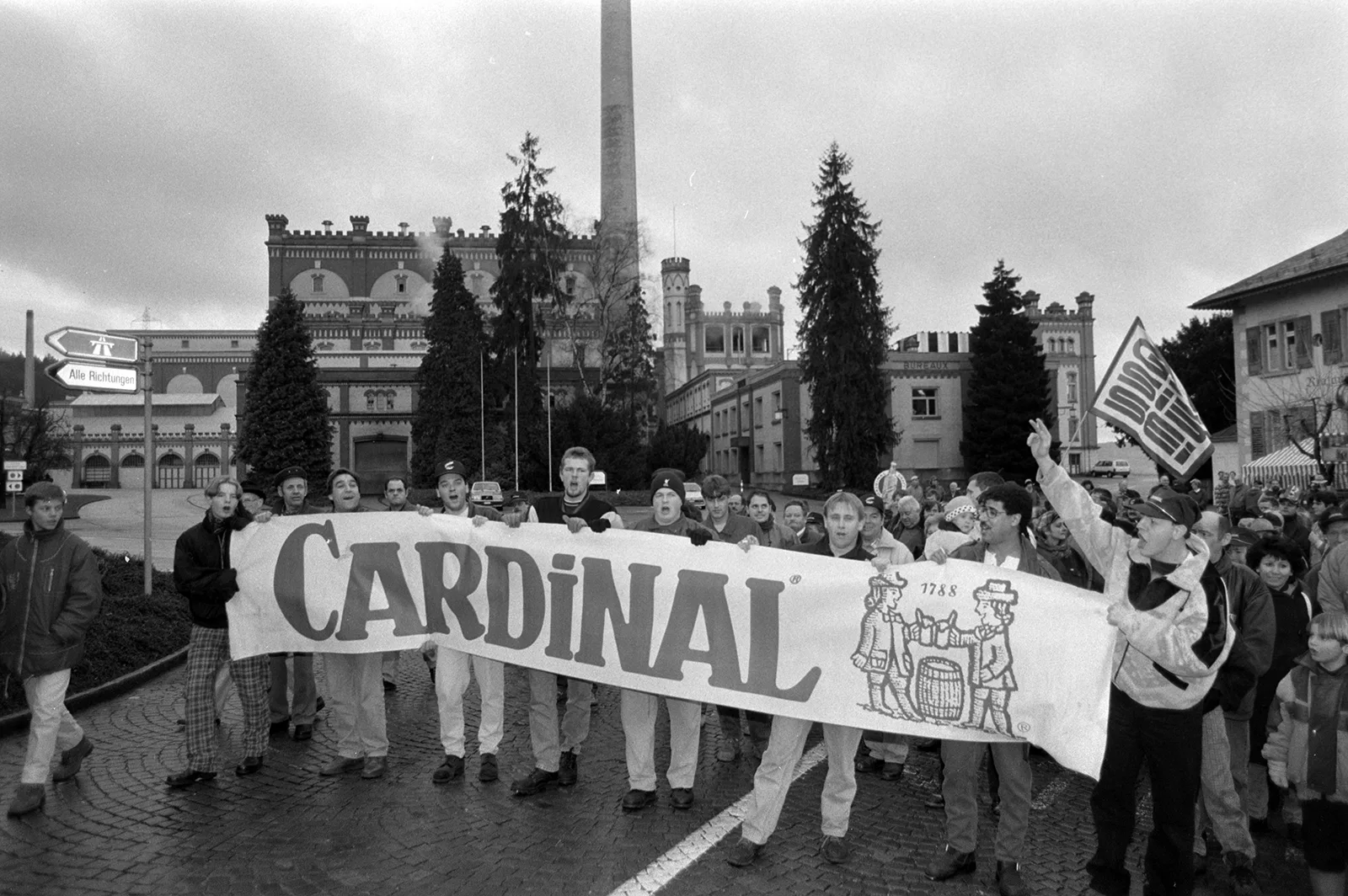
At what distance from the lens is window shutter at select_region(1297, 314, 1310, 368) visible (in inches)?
1291

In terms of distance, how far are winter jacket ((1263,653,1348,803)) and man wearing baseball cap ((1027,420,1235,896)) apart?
0.66 meters

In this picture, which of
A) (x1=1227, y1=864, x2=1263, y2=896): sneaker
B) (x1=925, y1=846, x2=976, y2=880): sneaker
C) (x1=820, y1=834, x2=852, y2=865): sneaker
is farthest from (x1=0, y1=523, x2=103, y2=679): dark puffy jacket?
(x1=1227, y1=864, x2=1263, y2=896): sneaker

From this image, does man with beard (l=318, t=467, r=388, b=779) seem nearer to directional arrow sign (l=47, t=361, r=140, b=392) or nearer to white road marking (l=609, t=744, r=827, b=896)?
white road marking (l=609, t=744, r=827, b=896)

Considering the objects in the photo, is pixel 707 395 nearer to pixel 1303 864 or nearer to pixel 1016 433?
pixel 1016 433

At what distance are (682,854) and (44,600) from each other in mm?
4390

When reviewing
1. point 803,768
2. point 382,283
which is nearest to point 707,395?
point 382,283

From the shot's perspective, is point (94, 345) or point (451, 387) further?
point (451, 387)

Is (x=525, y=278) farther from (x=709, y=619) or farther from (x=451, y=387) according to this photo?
(x=709, y=619)

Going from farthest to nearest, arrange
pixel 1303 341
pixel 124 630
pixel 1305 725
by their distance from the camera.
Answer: pixel 1303 341 < pixel 124 630 < pixel 1305 725

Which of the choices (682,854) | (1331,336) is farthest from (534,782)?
(1331,336)

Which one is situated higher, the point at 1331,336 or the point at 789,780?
the point at 1331,336

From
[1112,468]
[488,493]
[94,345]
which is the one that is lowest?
[488,493]

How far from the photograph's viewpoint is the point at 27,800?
19.1ft

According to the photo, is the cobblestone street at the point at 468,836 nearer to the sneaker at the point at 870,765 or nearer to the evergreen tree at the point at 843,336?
the sneaker at the point at 870,765
